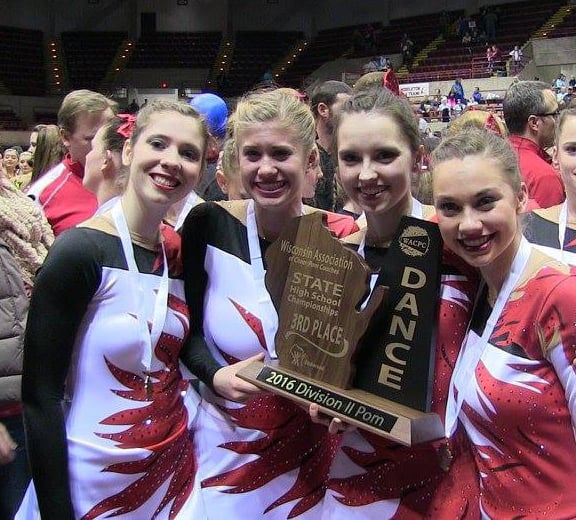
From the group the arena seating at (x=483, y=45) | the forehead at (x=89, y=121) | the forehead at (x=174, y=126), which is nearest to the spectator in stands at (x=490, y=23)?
the arena seating at (x=483, y=45)

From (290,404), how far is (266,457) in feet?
0.44

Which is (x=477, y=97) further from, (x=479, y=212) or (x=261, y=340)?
(x=479, y=212)

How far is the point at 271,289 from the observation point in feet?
5.17

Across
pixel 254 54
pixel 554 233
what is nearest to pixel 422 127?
pixel 554 233

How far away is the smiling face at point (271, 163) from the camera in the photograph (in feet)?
5.26

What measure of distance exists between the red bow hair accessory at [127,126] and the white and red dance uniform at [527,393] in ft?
3.28

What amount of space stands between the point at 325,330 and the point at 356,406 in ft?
0.60

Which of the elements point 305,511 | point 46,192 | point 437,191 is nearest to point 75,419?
point 305,511

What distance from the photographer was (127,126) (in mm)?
1863

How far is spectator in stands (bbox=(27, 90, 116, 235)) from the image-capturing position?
2670 mm

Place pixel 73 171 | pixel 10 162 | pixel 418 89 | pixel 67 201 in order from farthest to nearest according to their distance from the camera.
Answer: pixel 418 89, pixel 10 162, pixel 73 171, pixel 67 201

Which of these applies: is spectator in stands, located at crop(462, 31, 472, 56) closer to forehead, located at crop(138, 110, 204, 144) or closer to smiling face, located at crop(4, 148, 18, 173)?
smiling face, located at crop(4, 148, 18, 173)

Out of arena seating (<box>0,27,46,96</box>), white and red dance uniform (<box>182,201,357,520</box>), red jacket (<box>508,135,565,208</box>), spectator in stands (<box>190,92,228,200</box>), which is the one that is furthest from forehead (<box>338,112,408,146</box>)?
arena seating (<box>0,27,46,96</box>)

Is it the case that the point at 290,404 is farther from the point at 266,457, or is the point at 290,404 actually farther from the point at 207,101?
the point at 207,101
